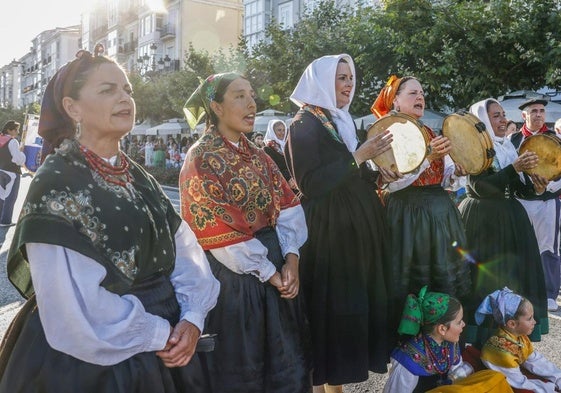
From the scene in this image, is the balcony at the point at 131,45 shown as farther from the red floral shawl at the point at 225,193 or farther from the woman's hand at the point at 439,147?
the red floral shawl at the point at 225,193

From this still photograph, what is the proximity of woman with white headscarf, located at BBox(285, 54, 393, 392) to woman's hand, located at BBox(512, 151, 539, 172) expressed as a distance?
130 centimetres

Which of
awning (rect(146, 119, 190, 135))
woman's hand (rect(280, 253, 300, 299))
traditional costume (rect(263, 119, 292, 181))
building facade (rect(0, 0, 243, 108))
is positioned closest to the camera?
woman's hand (rect(280, 253, 300, 299))

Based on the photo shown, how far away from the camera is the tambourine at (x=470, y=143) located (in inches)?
135

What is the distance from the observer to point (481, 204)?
3881 millimetres

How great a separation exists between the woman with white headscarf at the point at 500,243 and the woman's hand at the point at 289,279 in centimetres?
160

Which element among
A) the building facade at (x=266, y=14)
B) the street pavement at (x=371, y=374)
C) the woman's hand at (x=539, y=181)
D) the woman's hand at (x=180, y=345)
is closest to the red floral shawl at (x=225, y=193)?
→ the woman's hand at (x=180, y=345)

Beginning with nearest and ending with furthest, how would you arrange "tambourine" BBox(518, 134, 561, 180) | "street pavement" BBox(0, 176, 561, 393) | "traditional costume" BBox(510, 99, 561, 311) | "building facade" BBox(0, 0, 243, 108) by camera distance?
"street pavement" BBox(0, 176, 561, 393) < "tambourine" BBox(518, 134, 561, 180) < "traditional costume" BBox(510, 99, 561, 311) < "building facade" BBox(0, 0, 243, 108)

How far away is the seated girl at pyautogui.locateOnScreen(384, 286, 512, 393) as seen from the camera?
303cm

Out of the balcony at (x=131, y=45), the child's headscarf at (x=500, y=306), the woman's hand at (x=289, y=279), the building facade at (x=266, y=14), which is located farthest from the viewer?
the balcony at (x=131, y=45)

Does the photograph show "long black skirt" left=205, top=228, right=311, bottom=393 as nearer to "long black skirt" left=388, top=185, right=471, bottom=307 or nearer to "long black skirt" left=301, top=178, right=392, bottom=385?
"long black skirt" left=301, top=178, right=392, bottom=385

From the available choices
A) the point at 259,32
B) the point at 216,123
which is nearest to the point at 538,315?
the point at 216,123

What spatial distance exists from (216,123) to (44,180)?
3.82ft

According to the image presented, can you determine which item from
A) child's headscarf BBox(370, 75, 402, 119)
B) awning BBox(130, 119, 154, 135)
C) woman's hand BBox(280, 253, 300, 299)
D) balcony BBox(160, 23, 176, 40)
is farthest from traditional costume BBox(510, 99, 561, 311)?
balcony BBox(160, 23, 176, 40)

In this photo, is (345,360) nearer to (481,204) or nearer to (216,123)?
(216,123)
